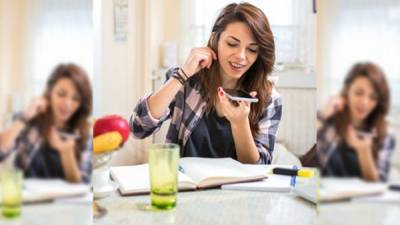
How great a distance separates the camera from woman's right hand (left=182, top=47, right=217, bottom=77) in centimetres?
134

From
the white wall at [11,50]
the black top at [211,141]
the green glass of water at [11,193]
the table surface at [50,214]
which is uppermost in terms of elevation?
the white wall at [11,50]

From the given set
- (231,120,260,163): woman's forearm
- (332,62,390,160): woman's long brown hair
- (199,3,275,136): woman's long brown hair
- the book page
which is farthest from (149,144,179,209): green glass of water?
(199,3,275,136): woman's long brown hair

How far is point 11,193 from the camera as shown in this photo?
15.5 inches

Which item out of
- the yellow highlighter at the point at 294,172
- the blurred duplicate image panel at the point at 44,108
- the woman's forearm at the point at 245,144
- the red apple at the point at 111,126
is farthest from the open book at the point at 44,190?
the woman's forearm at the point at 245,144

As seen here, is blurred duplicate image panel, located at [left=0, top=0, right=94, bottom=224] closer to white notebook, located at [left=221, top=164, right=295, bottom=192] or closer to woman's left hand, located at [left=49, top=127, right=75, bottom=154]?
woman's left hand, located at [left=49, top=127, right=75, bottom=154]

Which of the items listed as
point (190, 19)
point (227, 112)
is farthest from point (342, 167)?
point (190, 19)

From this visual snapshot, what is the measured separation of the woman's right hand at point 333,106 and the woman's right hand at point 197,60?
97cm

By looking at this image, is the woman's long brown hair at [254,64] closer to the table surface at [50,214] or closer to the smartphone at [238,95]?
the smartphone at [238,95]

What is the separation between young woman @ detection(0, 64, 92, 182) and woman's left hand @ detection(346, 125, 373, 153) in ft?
0.82

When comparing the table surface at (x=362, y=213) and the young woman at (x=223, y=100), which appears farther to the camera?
the young woman at (x=223, y=100)

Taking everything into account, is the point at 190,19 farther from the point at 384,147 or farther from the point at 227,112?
the point at 384,147

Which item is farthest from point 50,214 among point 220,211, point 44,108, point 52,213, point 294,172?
point 294,172

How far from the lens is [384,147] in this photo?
37 cm

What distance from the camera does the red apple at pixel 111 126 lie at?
613mm
